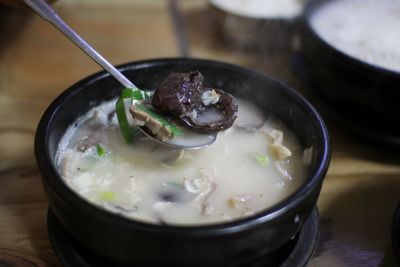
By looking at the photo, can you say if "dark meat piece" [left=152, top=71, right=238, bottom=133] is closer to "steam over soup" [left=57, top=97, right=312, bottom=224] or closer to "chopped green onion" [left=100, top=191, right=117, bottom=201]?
"steam over soup" [left=57, top=97, right=312, bottom=224]

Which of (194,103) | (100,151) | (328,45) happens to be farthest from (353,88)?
(100,151)

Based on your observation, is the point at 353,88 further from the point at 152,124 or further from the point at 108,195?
the point at 108,195

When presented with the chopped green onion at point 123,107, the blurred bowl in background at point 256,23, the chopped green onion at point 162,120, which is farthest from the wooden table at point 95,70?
the chopped green onion at point 162,120

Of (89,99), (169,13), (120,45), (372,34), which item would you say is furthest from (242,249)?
(169,13)

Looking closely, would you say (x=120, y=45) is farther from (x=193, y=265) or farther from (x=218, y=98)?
(x=193, y=265)

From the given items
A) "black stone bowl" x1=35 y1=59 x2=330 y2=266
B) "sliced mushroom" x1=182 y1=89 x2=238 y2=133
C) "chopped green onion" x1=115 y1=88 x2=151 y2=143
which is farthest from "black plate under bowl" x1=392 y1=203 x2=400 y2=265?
"chopped green onion" x1=115 y1=88 x2=151 y2=143

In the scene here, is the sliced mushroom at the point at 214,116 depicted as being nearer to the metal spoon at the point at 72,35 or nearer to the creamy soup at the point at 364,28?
the metal spoon at the point at 72,35
